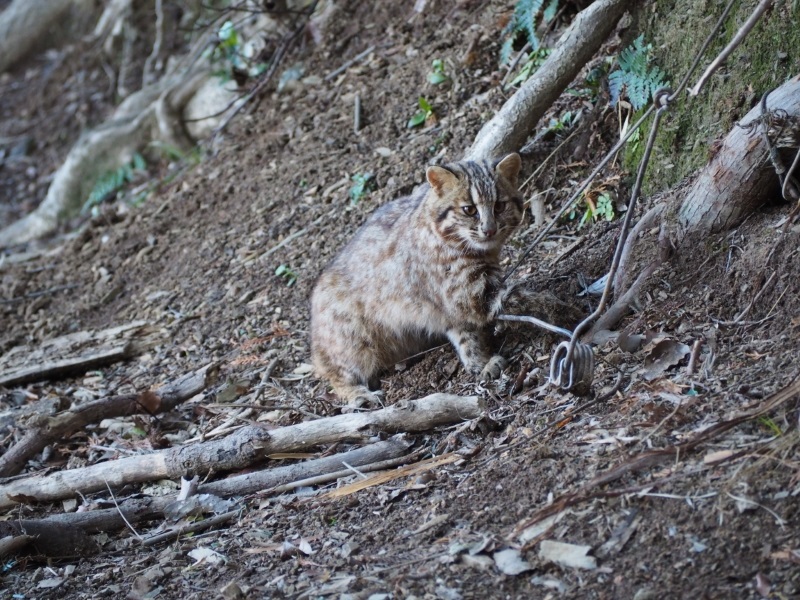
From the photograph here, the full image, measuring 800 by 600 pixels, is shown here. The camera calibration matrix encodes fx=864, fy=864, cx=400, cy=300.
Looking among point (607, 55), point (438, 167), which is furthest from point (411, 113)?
point (438, 167)

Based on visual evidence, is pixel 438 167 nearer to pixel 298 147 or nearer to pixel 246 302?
pixel 246 302

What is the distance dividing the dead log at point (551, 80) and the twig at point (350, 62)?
3.28m

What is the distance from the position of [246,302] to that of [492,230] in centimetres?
312

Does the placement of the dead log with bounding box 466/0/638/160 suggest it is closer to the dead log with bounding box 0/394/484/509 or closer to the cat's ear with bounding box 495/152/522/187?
the cat's ear with bounding box 495/152/522/187

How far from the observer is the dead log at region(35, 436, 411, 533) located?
5176mm

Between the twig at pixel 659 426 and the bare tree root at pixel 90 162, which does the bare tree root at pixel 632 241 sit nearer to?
the twig at pixel 659 426

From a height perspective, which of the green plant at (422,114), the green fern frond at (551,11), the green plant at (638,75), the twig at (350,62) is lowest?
the green plant at (422,114)

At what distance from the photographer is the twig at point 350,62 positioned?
983 cm

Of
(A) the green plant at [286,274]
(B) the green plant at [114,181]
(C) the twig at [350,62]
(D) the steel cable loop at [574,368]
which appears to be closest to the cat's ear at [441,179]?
(D) the steel cable loop at [574,368]

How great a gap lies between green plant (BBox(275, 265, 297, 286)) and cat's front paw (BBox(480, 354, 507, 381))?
2739 mm

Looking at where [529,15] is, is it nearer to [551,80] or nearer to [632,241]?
[551,80]

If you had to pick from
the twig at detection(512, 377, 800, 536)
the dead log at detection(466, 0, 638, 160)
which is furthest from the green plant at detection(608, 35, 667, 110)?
the twig at detection(512, 377, 800, 536)

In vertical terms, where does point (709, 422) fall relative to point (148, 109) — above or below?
below

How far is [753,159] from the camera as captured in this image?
193 inches
